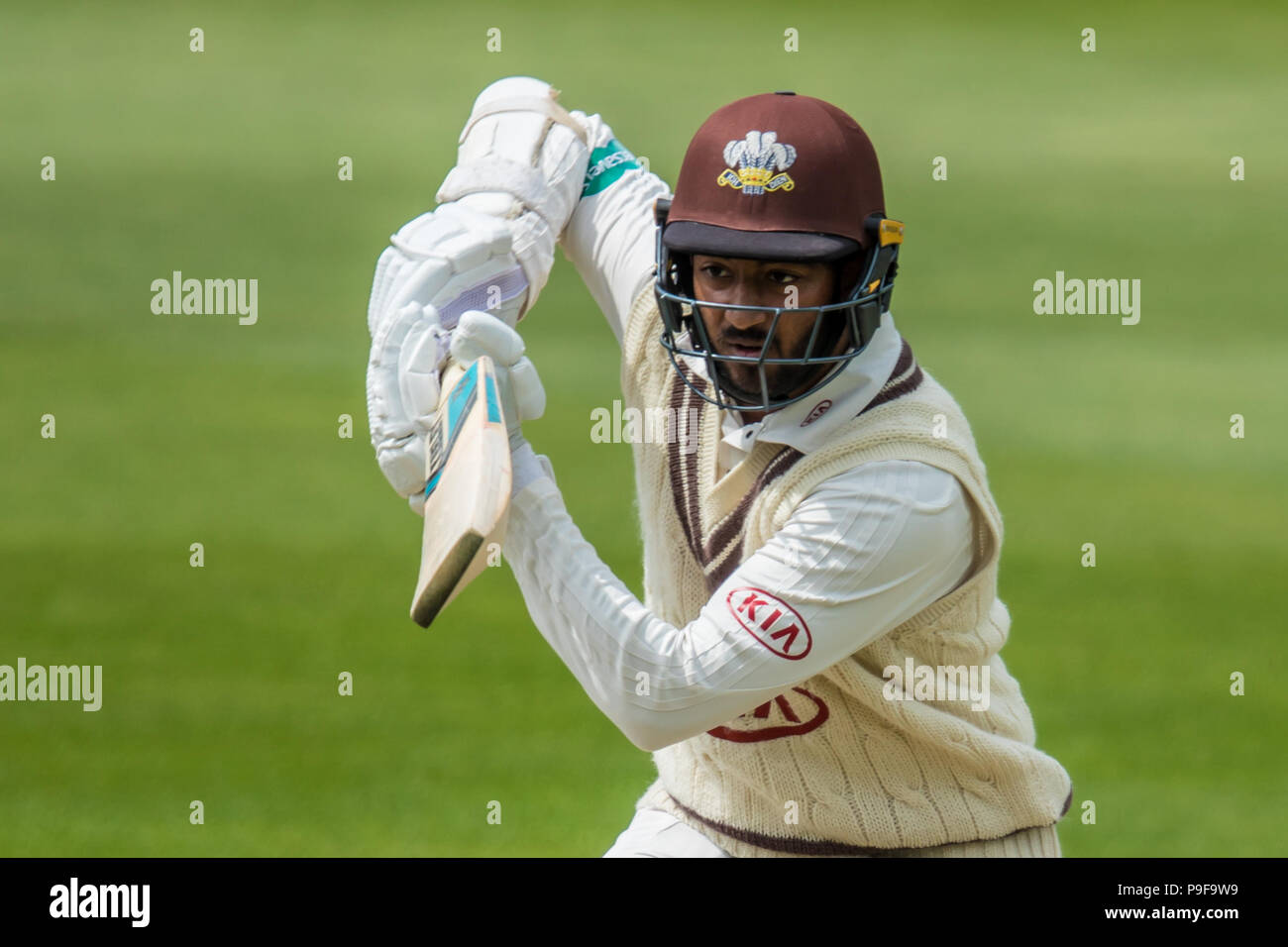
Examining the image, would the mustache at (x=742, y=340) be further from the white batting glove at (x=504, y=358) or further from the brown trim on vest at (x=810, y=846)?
the brown trim on vest at (x=810, y=846)

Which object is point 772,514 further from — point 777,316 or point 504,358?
point 504,358

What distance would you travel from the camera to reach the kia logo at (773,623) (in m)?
3.09

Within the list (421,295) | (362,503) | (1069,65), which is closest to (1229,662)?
(362,503)

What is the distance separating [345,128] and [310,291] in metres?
3.42

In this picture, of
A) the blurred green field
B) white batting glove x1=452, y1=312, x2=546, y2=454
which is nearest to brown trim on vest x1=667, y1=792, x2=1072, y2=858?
white batting glove x1=452, y1=312, x2=546, y2=454

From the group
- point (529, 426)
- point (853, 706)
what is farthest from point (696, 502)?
point (529, 426)

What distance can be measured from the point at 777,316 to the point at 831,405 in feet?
0.71

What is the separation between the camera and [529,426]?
929cm

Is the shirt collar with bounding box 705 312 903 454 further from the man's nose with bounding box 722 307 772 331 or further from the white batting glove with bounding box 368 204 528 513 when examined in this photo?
the white batting glove with bounding box 368 204 528 513

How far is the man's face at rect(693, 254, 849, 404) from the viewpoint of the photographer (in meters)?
3.22

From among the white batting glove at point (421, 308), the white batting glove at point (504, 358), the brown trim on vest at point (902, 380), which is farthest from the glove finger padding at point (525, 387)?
the brown trim on vest at point (902, 380)

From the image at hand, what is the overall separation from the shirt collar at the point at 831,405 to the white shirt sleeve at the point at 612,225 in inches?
25.2

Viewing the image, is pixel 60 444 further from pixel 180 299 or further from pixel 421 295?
pixel 421 295

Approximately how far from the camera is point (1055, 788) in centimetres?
356
